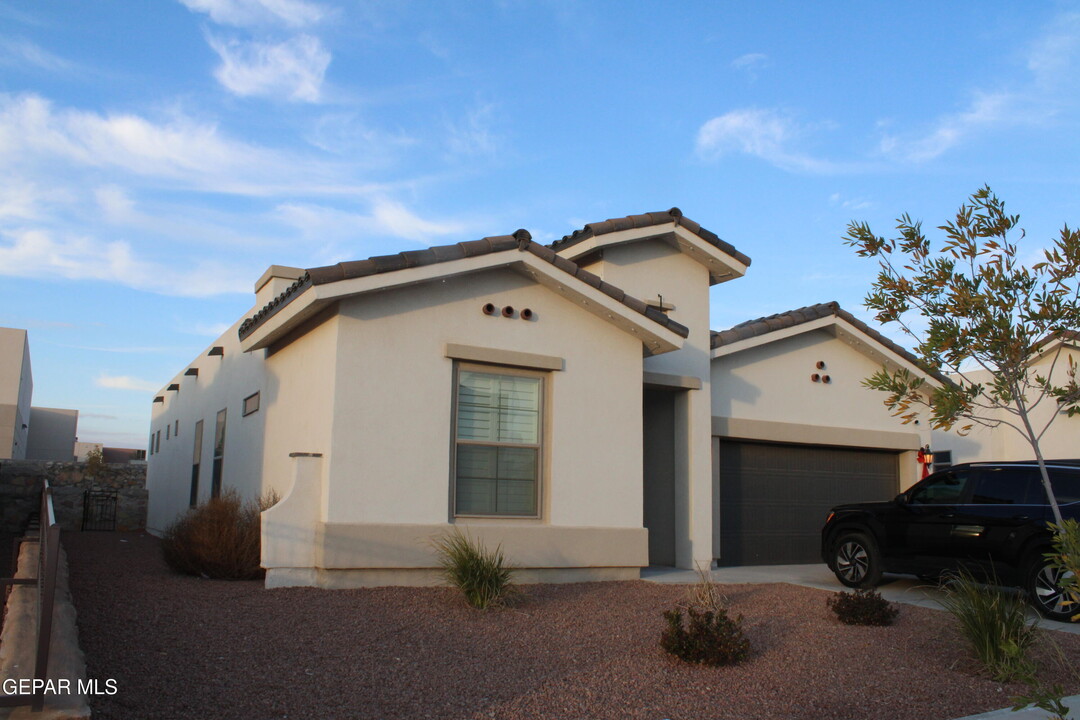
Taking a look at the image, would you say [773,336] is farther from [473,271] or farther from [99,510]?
[99,510]

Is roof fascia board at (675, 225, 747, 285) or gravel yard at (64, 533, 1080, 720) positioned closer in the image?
gravel yard at (64, 533, 1080, 720)

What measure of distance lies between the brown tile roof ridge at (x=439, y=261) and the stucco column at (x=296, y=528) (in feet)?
6.28

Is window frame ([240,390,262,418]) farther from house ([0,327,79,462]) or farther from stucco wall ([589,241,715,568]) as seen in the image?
house ([0,327,79,462])

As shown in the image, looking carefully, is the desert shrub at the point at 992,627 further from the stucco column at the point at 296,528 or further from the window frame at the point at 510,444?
the stucco column at the point at 296,528

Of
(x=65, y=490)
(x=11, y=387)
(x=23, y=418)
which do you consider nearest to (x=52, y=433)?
(x=23, y=418)

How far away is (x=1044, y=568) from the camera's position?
30.4 ft

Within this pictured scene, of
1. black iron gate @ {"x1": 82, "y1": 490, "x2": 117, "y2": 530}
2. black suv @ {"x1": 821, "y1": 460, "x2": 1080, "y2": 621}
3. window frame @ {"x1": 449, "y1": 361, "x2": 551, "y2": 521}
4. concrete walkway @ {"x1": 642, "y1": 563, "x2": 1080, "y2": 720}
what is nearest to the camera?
black suv @ {"x1": 821, "y1": 460, "x2": 1080, "y2": 621}

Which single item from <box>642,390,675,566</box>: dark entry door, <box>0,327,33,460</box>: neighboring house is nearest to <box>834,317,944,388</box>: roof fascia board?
<box>642,390,675,566</box>: dark entry door

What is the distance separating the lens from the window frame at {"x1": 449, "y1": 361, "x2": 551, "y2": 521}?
10.3m

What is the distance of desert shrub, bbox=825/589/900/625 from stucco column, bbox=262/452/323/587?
5376 mm

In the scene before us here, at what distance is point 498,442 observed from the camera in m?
10.7

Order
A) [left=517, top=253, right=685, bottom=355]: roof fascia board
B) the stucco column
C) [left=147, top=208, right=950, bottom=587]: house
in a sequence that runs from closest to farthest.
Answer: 1. the stucco column
2. [left=147, top=208, right=950, bottom=587]: house
3. [left=517, top=253, right=685, bottom=355]: roof fascia board

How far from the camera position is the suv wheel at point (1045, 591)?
29.9ft

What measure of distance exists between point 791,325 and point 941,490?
4161 mm
